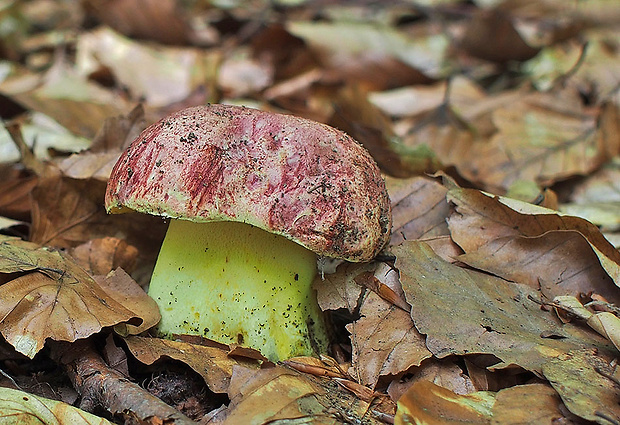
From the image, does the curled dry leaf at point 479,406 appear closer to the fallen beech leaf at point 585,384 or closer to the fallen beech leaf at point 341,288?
the fallen beech leaf at point 585,384

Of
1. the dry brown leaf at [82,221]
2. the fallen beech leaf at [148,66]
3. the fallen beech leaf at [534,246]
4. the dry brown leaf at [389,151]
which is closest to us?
the fallen beech leaf at [534,246]

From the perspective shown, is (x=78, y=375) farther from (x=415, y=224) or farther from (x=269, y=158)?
(x=415, y=224)

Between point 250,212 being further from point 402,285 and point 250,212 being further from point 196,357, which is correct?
point 402,285

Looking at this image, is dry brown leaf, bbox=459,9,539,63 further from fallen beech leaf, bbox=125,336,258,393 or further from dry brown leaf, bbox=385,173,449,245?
fallen beech leaf, bbox=125,336,258,393

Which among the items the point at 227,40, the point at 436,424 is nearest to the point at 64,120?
the point at 436,424

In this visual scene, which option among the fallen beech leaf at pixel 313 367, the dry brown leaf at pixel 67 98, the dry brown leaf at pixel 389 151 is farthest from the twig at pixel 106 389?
the dry brown leaf at pixel 67 98

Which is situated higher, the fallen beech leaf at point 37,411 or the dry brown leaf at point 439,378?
the fallen beech leaf at point 37,411
